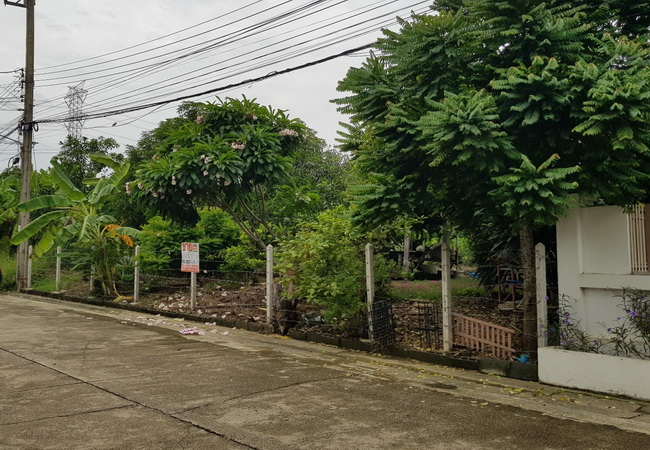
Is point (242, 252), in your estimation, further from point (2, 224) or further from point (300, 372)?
point (2, 224)

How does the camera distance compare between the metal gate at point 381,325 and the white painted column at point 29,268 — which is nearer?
the metal gate at point 381,325

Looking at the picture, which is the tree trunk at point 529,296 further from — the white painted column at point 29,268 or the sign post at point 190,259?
the white painted column at point 29,268

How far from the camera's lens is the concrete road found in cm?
466

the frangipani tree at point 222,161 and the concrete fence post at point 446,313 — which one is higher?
the frangipani tree at point 222,161

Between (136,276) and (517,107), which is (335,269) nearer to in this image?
(517,107)

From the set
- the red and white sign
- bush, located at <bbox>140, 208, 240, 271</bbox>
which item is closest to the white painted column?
bush, located at <bbox>140, 208, 240, 271</bbox>

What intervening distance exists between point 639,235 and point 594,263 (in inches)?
22.3

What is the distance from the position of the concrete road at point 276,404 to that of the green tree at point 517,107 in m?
1.73

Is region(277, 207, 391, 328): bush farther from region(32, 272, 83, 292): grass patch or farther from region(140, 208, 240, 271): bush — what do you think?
region(32, 272, 83, 292): grass patch

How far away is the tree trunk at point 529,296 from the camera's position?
7.27 metres

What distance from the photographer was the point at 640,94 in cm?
557

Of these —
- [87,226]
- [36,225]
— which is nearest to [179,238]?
[87,226]

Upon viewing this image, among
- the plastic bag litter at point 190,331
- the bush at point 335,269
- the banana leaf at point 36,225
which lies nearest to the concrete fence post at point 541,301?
the bush at point 335,269

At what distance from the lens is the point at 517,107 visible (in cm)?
632
